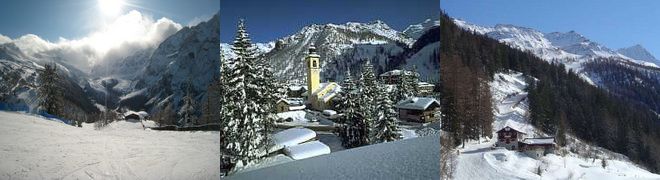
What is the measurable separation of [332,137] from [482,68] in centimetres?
1136

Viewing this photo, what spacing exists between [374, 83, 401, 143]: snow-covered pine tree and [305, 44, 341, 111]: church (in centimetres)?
164

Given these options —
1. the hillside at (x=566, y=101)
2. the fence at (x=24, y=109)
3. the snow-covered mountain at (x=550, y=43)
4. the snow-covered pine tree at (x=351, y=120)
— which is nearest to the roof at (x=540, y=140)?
the hillside at (x=566, y=101)

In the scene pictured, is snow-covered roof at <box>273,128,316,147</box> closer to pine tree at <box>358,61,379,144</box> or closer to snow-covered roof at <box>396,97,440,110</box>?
pine tree at <box>358,61,379,144</box>

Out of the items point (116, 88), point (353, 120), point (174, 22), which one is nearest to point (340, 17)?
point (353, 120)

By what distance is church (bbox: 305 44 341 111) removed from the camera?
9953mm

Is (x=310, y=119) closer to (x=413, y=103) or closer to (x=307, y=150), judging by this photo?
(x=307, y=150)

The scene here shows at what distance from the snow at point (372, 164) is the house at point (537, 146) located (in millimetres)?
5060

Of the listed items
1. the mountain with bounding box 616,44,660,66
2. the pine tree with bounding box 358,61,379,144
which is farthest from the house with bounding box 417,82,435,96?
the mountain with bounding box 616,44,660,66

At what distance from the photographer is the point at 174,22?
6699mm

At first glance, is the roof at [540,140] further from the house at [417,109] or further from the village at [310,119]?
the village at [310,119]

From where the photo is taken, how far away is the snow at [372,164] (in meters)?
9.25

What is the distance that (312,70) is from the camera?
10.2 metres

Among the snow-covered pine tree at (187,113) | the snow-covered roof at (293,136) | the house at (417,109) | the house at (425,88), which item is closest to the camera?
the snow-covered pine tree at (187,113)

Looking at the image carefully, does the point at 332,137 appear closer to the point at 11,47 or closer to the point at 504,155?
the point at 11,47
